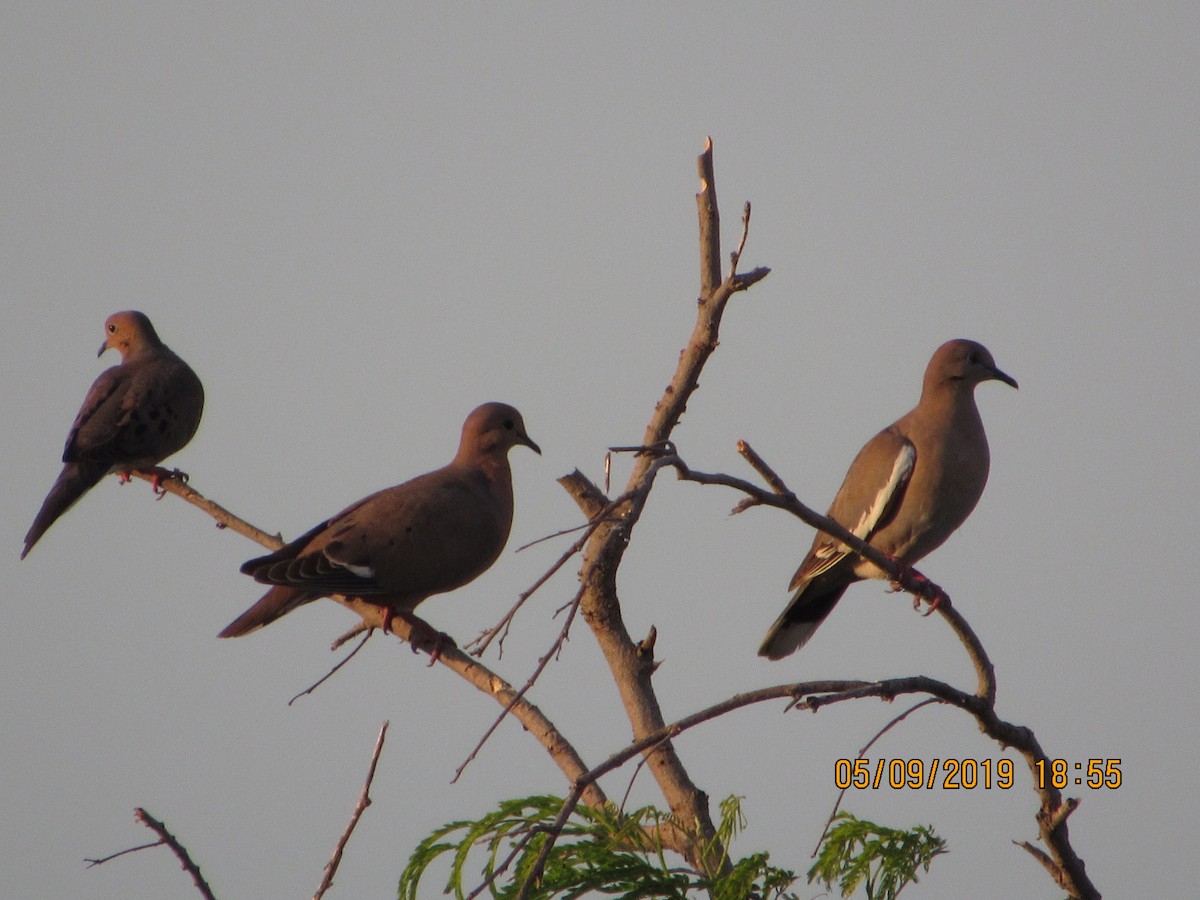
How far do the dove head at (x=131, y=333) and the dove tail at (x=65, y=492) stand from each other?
1520 mm

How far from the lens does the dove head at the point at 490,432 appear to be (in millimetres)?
6719

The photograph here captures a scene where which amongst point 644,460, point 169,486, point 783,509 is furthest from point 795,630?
point 783,509

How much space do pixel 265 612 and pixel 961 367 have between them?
3.11m

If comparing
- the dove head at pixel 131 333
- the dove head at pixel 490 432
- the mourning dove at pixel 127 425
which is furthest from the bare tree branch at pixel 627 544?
the dove head at pixel 131 333

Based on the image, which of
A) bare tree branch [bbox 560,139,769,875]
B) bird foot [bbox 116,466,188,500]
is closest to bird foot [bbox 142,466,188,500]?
bird foot [bbox 116,466,188,500]

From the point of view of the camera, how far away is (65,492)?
736 centimetres

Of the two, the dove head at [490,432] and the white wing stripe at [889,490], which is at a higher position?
the dove head at [490,432]

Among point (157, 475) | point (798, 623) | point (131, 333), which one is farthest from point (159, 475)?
point (798, 623)

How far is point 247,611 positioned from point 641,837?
2.35 metres

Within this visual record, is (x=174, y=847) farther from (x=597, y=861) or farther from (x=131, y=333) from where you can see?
(x=131, y=333)

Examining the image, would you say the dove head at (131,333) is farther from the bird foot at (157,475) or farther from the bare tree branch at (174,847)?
the bare tree branch at (174,847)

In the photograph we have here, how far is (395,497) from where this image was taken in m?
5.90

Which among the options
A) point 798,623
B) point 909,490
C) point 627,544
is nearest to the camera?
point 627,544

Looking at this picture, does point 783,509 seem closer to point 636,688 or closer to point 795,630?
point 636,688
